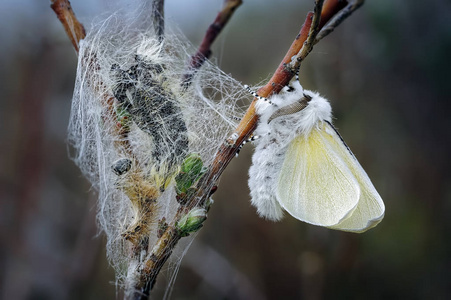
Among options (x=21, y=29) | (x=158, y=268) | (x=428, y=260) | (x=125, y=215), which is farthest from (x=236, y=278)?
(x=21, y=29)

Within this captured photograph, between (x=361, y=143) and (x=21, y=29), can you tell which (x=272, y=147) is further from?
(x=21, y=29)

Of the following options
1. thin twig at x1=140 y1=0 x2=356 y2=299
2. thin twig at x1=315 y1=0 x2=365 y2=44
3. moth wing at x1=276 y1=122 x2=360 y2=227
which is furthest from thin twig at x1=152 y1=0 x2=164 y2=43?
moth wing at x1=276 y1=122 x2=360 y2=227

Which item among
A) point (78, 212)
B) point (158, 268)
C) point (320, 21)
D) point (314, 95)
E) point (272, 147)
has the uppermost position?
point (320, 21)

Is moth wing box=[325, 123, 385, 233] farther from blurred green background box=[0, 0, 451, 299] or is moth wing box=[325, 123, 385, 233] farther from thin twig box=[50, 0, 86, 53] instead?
blurred green background box=[0, 0, 451, 299]

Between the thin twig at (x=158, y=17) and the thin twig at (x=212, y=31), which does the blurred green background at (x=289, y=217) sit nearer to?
the thin twig at (x=212, y=31)

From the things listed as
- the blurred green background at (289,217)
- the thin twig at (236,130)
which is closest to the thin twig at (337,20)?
the thin twig at (236,130)

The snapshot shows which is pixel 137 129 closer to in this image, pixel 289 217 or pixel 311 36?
pixel 311 36

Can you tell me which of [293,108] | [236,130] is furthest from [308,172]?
[236,130]
